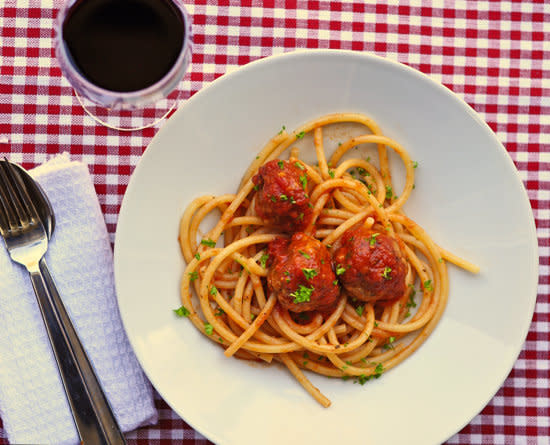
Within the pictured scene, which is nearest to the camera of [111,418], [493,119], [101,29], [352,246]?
[101,29]

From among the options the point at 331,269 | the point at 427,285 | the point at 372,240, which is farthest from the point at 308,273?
the point at 427,285

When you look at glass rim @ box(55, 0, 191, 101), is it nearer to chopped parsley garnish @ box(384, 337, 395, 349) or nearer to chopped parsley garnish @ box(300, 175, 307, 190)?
chopped parsley garnish @ box(300, 175, 307, 190)

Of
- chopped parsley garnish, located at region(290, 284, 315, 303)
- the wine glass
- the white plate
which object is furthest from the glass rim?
chopped parsley garnish, located at region(290, 284, 315, 303)

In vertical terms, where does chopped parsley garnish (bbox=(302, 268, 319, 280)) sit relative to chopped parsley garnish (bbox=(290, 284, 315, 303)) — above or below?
above

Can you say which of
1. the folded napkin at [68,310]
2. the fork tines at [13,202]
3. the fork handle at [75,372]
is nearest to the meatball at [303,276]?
the folded napkin at [68,310]

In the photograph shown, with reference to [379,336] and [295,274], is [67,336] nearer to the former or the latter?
[295,274]

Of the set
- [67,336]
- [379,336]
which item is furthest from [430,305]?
[67,336]

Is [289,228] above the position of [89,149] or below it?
below
